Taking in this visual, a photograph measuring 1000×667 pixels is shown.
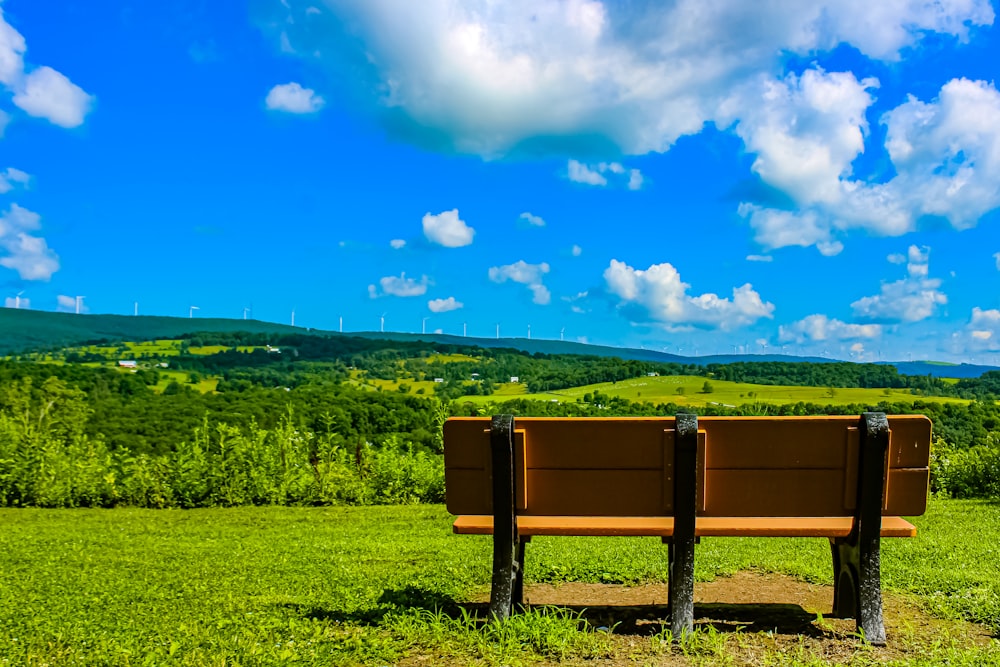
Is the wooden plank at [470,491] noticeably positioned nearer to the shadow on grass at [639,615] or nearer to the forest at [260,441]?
the shadow on grass at [639,615]

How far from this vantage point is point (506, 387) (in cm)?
7175

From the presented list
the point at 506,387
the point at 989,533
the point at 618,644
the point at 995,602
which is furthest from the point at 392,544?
the point at 506,387

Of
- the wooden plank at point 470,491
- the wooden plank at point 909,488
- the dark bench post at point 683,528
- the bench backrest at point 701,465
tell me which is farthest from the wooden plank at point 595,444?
the wooden plank at point 909,488

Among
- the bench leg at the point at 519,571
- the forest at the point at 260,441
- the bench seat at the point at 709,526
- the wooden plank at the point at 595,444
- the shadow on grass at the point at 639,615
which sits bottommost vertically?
the forest at the point at 260,441

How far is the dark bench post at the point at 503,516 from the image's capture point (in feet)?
13.7

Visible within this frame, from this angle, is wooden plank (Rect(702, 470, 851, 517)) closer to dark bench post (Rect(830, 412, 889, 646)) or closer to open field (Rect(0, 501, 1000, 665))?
dark bench post (Rect(830, 412, 889, 646))

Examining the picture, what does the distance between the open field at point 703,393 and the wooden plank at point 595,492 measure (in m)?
43.7

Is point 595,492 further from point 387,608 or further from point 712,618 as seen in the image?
point 387,608

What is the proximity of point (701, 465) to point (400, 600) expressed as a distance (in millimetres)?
2206

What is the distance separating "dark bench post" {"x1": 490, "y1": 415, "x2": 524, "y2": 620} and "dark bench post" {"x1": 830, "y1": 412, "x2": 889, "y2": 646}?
6.00ft

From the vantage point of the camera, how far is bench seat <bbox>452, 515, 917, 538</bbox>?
4117 millimetres

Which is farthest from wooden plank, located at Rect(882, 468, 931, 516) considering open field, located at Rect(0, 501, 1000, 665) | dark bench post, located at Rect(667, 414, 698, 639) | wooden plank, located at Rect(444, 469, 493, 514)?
wooden plank, located at Rect(444, 469, 493, 514)

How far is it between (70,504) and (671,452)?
37.9ft

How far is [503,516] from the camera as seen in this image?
427 centimetres
